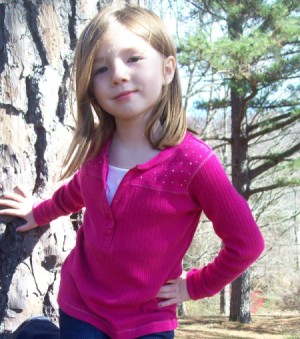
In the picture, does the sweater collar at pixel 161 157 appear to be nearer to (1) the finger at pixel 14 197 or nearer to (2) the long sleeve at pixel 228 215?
(2) the long sleeve at pixel 228 215

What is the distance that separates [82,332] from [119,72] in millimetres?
660

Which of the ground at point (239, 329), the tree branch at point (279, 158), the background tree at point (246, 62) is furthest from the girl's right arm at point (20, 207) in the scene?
the tree branch at point (279, 158)

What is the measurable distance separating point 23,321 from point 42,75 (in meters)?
0.77

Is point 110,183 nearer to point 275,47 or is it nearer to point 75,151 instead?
point 75,151

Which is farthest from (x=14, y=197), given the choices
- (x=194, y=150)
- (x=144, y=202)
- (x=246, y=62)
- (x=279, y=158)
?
(x=279, y=158)

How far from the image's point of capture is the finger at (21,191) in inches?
66.6

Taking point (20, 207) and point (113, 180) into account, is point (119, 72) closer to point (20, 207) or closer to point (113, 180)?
point (113, 180)

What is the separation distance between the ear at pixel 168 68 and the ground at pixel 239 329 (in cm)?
750

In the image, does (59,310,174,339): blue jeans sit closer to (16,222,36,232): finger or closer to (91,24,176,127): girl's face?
(16,222,36,232): finger

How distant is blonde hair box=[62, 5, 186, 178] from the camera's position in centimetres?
136

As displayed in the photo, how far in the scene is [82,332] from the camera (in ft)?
4.50

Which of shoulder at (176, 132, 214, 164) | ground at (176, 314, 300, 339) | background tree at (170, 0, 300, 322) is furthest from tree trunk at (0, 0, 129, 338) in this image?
ground at (176, 314, 300, 339)

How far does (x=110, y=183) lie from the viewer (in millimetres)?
1398

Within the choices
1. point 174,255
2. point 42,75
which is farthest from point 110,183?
point 42,75
